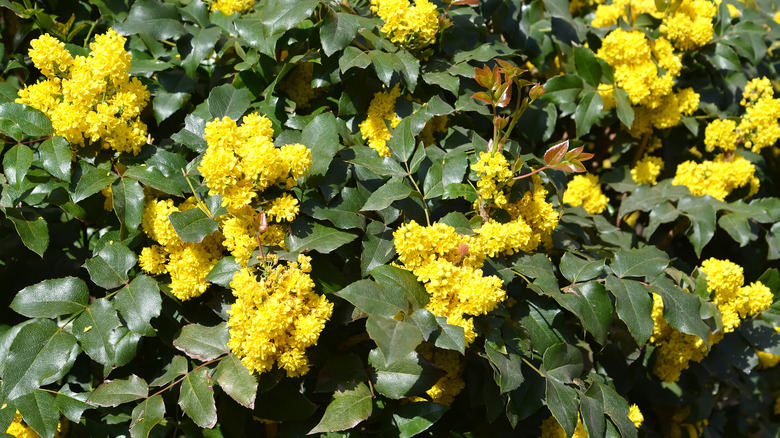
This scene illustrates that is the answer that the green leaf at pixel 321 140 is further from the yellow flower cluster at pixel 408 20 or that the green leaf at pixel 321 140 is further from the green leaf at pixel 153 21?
the green leaf at pixel 153 21

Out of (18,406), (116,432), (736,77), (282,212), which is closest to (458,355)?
(282,212)

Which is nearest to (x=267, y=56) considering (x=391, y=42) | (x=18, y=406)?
(x=391, y=42)

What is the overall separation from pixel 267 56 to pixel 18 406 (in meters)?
1.10

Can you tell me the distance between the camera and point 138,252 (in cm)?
176

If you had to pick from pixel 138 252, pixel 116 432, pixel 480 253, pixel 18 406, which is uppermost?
pixel 480 253

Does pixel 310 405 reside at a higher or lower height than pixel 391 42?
lower

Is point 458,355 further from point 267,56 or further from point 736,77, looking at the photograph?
point 736,77

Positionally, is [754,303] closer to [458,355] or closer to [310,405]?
[458,355]

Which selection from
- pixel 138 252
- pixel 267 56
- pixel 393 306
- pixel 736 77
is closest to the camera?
pixel 393 306

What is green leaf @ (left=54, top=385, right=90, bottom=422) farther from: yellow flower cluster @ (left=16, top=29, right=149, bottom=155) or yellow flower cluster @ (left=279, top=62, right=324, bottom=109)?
yellow flower cluster @ (left=279, top=62, right=324, bottom=109)

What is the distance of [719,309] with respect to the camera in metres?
1.96

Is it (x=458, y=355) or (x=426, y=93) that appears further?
(x=426, y=93)

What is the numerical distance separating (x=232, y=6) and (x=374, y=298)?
1.15 m

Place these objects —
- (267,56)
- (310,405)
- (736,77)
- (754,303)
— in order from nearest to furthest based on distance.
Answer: (310,405), (267,56), (754,303), (736,77)
